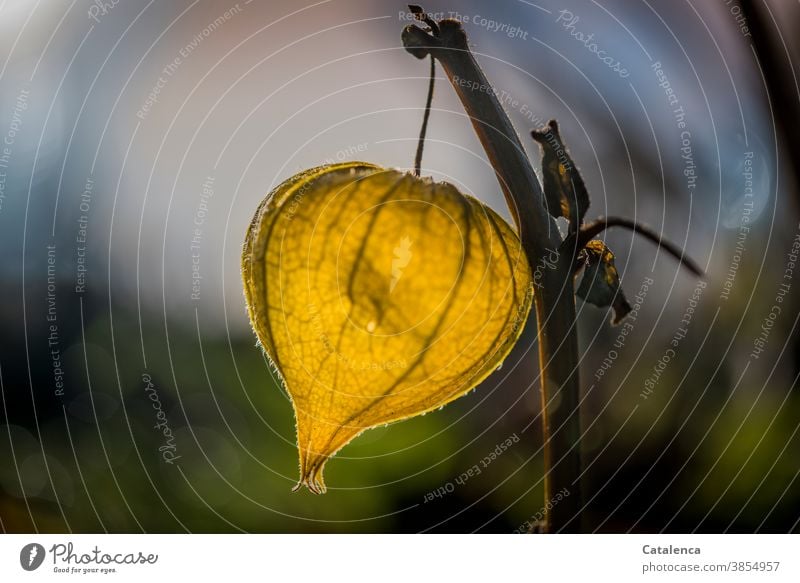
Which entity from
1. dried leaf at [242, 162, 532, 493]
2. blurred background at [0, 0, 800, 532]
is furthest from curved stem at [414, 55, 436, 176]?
blurred background at [0, 0, 800, 532]

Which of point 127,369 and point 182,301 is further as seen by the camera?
point 127,369

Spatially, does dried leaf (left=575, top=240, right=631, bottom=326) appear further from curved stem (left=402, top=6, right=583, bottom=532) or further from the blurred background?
the blurred background

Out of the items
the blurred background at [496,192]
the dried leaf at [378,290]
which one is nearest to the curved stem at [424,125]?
the dried leaf at [378,290]

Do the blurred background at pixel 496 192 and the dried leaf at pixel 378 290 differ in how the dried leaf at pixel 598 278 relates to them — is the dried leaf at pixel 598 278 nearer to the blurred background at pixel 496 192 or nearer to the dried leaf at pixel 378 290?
the dried leaf at pixel 378 290
